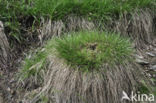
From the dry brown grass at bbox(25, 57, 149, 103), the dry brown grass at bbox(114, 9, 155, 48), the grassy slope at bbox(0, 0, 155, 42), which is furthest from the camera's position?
the dry brown grass at bbox(114, 9, 155, 48)

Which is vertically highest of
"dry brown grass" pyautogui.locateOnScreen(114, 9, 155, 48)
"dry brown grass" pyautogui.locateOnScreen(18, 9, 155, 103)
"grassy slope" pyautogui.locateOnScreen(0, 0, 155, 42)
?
"grassy slope" pyautogui.locateOnScreen(0, 0, 155, 42)

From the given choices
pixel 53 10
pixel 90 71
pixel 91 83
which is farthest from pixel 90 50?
pixel 53 10

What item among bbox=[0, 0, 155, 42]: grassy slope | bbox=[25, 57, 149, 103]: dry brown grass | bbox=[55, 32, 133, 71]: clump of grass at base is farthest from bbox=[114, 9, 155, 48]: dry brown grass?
bbox=[25, 57, 149, 103]: dry brown grass

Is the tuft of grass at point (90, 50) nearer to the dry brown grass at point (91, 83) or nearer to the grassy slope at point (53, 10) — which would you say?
the dry brown grass at point (91, 83)

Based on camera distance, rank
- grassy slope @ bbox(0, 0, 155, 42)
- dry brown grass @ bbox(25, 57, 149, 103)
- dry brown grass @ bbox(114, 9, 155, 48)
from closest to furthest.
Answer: dry brown grass @ bbox(25, 57, 149, 103) → grassy slope @ bbox(0, 0, 155, 42) → dry brown grass @ bbox(114, 9, 155, 48)

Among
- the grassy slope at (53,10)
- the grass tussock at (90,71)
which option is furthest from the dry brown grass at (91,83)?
the grassy slope at (53,10)

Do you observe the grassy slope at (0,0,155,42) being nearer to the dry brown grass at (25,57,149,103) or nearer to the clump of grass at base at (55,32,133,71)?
the clump of grass at base at (55,32,133,71)

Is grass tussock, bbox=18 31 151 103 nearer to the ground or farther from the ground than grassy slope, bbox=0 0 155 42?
nearer to the ground

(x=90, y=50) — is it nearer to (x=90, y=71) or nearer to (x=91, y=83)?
(x=90, y=71)

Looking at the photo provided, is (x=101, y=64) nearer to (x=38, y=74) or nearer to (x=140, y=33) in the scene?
Result: (x=38, y=74)
